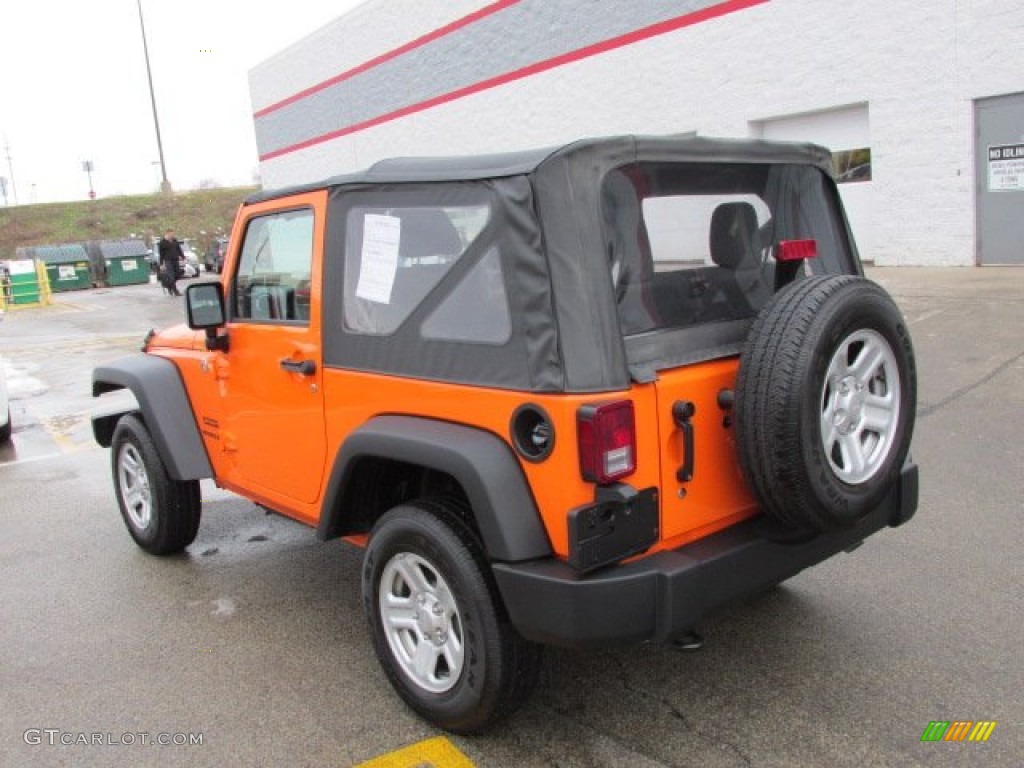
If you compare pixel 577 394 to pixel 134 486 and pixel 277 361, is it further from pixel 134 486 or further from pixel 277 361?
pixel 134 486

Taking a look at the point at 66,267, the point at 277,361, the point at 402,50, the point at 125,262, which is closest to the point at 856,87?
the point at 277,361

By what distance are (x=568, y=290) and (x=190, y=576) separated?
298 centimetres

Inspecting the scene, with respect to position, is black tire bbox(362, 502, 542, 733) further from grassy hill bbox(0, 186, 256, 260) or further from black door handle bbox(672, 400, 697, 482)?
grassy hill bbox(0, 186, 256, 260)

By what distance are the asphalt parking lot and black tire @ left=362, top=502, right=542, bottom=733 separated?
0.16 meters

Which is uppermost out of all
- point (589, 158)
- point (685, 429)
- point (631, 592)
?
point (589, 158)

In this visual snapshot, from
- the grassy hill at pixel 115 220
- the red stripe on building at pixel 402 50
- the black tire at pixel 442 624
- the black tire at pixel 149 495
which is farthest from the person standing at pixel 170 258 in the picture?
the black tire at pixel 442 624

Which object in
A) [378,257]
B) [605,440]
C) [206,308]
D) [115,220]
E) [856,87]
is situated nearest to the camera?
[605,440]

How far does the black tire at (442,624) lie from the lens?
2715 mm

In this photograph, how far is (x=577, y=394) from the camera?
2.53 m

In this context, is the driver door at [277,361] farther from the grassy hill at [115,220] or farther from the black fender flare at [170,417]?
the grassy hill at [115,220]

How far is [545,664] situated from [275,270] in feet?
6.48

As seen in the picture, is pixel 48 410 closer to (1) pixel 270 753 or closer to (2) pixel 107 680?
(2) pixel 107 680

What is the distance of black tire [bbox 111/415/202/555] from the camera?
458cm

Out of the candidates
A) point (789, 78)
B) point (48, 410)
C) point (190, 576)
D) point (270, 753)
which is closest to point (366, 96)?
point (789, 78)
